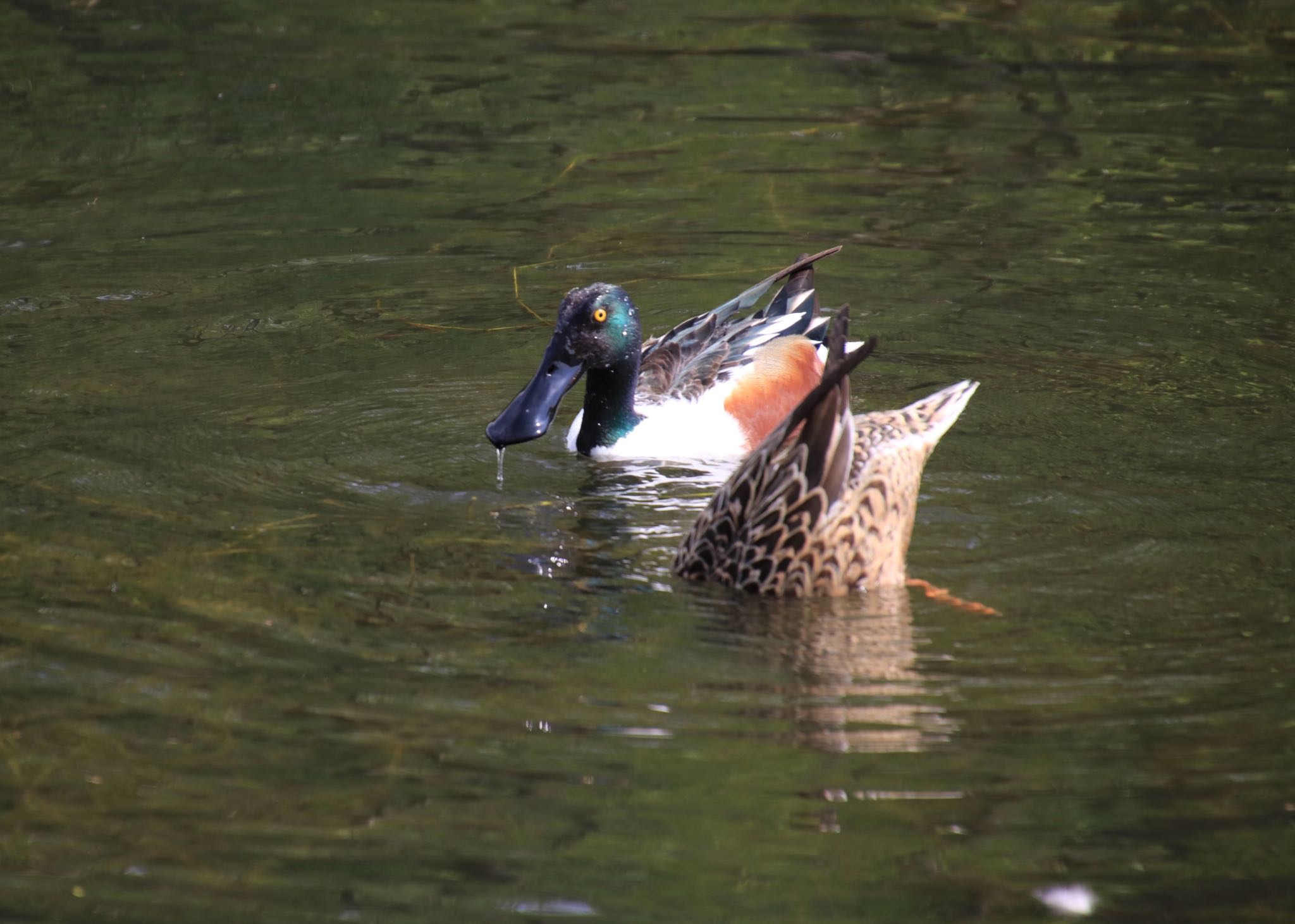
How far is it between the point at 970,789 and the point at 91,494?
12.5 feet

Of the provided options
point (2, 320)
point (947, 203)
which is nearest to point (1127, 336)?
point (947, 203)

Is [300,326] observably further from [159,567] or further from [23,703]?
[23,703]

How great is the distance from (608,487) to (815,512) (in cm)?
170

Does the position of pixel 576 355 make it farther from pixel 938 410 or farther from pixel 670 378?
pixel 938 410

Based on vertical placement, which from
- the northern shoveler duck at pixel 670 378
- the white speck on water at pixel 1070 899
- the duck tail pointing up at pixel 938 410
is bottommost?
the northern shoveler duck at pixel 670 378

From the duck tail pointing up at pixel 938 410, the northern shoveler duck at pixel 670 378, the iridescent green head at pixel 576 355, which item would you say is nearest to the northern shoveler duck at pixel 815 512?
the duck tail pointing up at pixel 938 410

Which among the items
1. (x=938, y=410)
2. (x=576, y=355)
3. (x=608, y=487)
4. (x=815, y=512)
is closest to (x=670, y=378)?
(x=576, y=355)

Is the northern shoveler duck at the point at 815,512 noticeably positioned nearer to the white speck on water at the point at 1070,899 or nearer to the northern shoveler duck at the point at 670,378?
the northern shoveler duck at the point at 670,378

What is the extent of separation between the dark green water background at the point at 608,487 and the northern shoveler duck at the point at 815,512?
15cm

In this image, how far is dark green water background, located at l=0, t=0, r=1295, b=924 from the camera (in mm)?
4328

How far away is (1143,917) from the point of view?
13.1 feet

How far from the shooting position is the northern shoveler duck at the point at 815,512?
228 inches

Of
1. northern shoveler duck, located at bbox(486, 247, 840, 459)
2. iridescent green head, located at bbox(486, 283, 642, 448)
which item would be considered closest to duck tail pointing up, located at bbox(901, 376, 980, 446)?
northern shoveler duck, located at bbox(486, 247, 840, 459)

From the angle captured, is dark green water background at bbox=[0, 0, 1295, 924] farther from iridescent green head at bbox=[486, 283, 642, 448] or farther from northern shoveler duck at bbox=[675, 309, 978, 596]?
iridescent green head at bbox=[486, 283, 642, 448]
